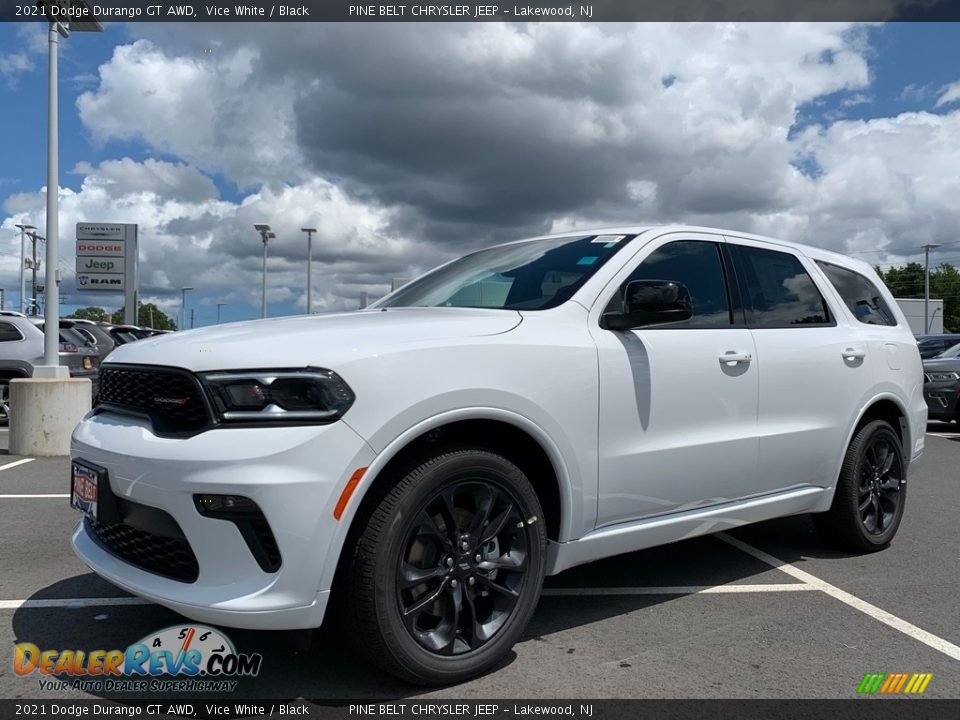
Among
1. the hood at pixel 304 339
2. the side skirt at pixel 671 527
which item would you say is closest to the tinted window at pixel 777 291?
the side skirt at pixel 671 527

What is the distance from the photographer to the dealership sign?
34375mm

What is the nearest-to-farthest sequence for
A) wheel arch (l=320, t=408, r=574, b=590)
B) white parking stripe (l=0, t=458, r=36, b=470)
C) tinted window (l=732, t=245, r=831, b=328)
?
wheel arch (l=320, t=408, r=574, b=590) → tinted window (l=732, t=245, r=831, b=328) → white parking stripe (l=0, t=458, r=36, b=470)

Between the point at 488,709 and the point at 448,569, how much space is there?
488 millimetres

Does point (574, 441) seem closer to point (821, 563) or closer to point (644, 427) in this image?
point (644, 427)

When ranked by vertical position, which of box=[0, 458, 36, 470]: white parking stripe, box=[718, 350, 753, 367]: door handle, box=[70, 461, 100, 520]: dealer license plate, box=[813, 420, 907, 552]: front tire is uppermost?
box=[718, 350, 753, 367]: door handle

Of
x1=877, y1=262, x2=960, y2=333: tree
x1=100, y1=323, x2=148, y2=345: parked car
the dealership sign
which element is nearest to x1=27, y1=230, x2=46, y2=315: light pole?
the dealership sign

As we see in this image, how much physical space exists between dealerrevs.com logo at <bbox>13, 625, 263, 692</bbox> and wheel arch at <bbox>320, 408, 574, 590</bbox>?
692 millimetres

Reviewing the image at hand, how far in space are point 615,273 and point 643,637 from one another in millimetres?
1595

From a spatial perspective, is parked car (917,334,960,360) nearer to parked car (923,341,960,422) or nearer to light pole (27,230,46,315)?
parked car (923,341,960,422)

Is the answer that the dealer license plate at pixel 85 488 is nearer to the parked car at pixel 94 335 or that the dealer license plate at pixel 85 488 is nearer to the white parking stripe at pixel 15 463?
the white parking stripe at pixel 15 463

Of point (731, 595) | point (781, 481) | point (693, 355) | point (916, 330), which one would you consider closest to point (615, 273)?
point (693, 355)

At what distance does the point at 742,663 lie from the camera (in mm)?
3057

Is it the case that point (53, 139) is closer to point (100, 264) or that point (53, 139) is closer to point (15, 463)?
point (15, 463)

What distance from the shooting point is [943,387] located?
1232 cm
